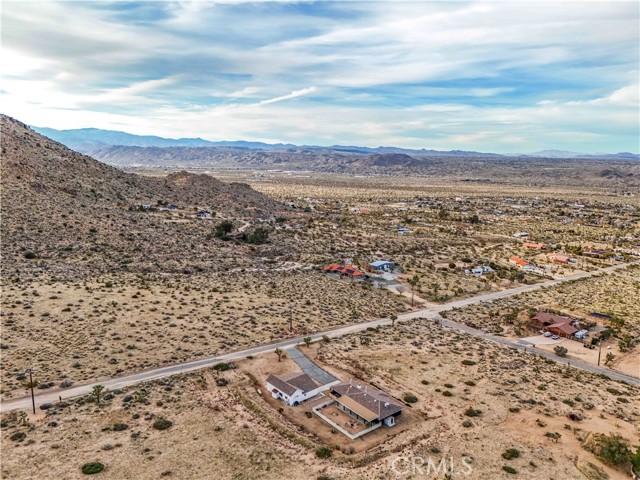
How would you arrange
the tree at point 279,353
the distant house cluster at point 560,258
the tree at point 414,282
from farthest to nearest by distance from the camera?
the distant house cluster at point 560,258 < the tree at point 414,282 < the tree at point 279,353

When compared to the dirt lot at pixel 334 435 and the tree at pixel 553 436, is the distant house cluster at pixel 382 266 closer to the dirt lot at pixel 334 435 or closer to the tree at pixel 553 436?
the dirt lot at pixel 334 435

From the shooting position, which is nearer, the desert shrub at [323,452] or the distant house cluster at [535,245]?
the desert shrub at [323,452]

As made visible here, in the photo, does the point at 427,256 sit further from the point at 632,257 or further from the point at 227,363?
the point at 227,363

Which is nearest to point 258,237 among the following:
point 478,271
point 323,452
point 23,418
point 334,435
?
point 478,271

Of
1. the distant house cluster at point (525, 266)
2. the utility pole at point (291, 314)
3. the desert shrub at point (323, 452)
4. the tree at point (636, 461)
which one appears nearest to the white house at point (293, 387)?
the desert shrub at point (323, 452)

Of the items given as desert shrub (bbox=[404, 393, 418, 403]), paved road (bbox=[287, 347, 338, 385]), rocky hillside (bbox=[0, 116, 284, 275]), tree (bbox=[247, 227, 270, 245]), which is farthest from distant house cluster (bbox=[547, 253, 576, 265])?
paved road (bbox=[287, 347, 338, 385])

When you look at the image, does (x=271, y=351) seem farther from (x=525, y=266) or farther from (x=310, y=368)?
(x=525, y=266)
